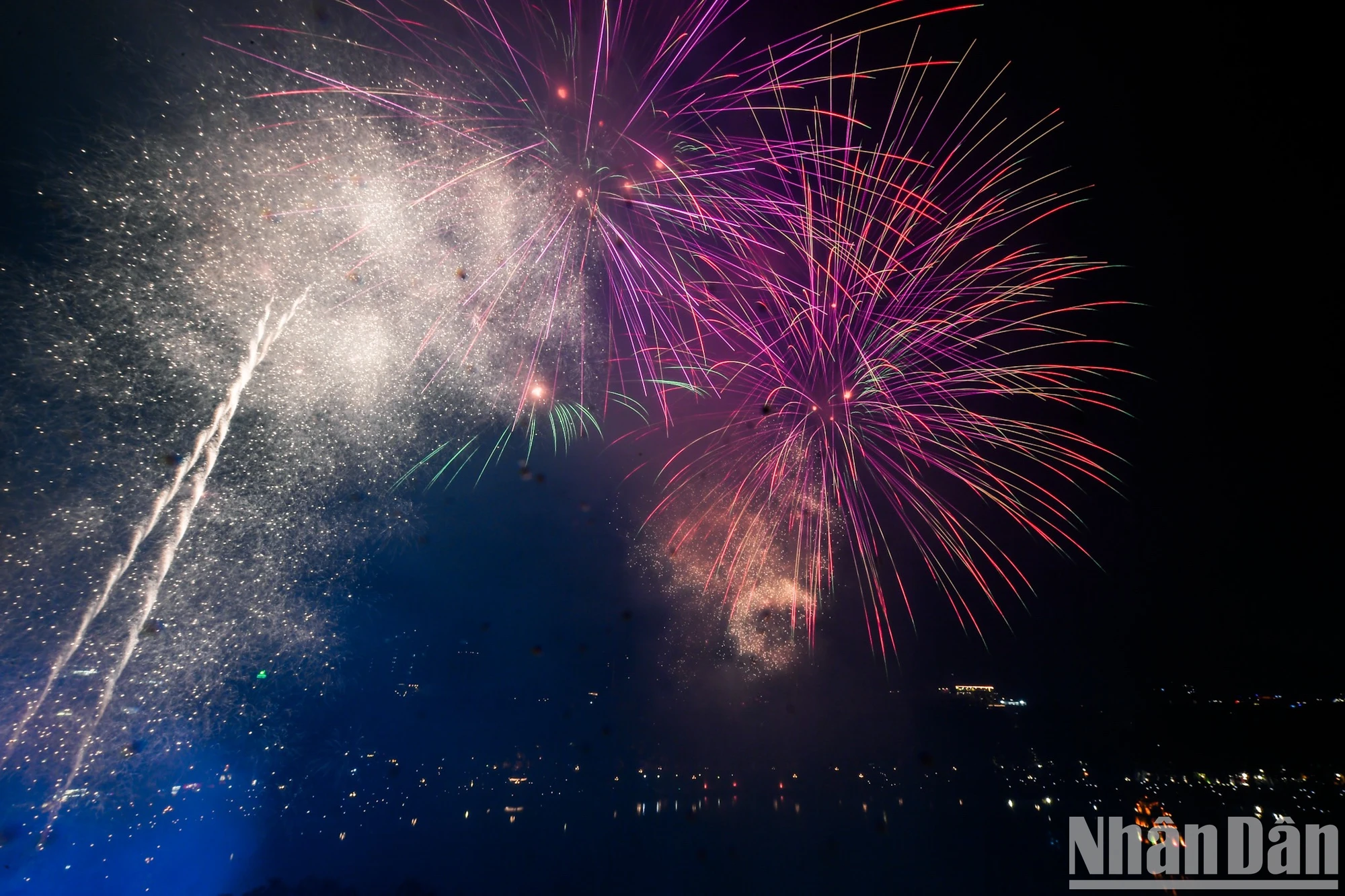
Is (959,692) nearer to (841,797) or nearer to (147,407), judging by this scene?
(841,797)

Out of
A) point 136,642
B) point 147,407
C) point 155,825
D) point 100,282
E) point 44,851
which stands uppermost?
point 100,282

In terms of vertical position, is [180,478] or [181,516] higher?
[180,478]

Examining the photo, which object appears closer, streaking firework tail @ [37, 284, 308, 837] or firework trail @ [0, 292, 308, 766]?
firework trail @ [0, 292, 308, 766]

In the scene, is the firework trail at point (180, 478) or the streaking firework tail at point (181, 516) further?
the streaking firework tail at point (181, 516)

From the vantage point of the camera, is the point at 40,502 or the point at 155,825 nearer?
the point at 40,502

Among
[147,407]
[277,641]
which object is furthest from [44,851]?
[147,407]
